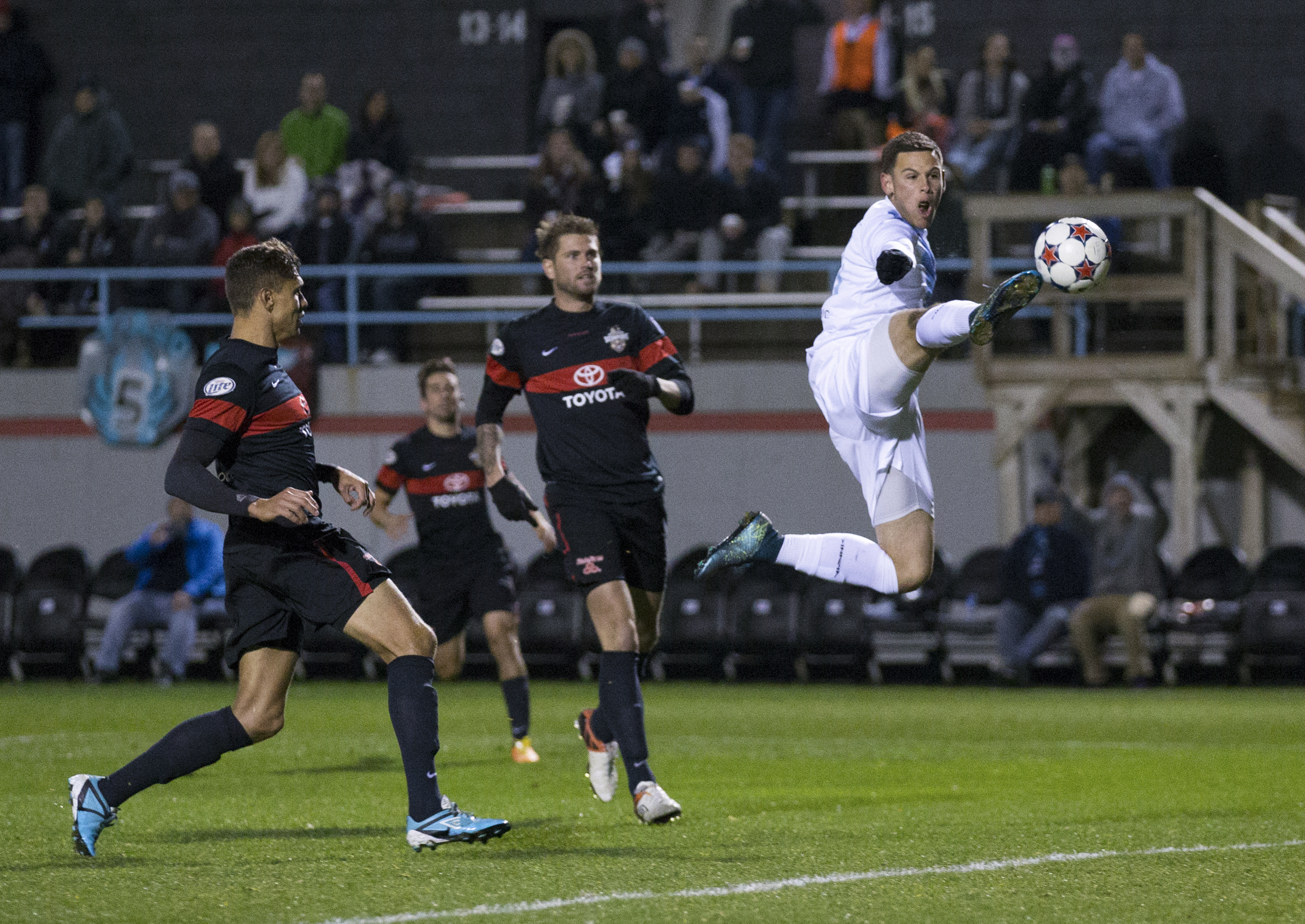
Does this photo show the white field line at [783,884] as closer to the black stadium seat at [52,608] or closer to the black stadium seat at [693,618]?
the black stadium seat at [693,618]

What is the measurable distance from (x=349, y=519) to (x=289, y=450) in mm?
12965

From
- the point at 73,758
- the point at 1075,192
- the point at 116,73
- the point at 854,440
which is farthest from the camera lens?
the point at 116,73

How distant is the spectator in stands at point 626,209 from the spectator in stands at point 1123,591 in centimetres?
527

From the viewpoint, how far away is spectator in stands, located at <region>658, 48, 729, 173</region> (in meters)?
19.1

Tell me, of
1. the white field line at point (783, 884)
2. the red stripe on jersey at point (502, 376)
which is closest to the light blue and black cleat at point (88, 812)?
the white field line at point (783, 884)

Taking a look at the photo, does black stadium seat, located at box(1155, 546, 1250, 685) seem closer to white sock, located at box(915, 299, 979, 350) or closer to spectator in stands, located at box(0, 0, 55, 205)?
white sock, located at box(915, 299, 979, 350)

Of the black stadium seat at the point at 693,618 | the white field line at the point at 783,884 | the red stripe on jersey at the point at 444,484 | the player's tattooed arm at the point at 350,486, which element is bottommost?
the black stadium seat at the point at 693,618

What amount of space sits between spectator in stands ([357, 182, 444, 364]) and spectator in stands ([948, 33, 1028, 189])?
5.38m

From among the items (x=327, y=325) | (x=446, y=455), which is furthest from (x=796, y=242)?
(x=446, y=455)

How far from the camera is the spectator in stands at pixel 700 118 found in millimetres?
19094

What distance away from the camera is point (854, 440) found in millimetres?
7824

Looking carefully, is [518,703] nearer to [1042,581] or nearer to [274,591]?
[274,591]

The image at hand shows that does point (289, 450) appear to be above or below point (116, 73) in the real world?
below

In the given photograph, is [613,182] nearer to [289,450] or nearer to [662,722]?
[662,722]
